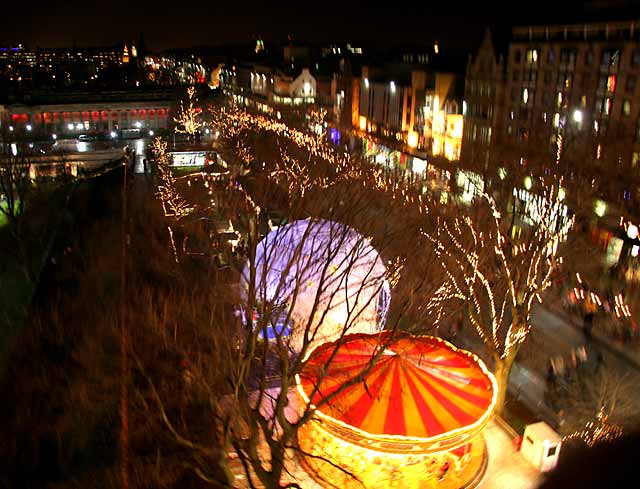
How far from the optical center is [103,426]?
12.3 meters

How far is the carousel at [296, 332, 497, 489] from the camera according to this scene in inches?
430

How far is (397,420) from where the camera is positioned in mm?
11180

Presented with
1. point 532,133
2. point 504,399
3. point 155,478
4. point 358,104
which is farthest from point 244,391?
point 358,104

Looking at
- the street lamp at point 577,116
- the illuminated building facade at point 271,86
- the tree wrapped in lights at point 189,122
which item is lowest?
the tree wrapped in lights at point 189,122

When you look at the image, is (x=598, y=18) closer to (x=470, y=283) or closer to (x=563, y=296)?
(x=563, y=296)

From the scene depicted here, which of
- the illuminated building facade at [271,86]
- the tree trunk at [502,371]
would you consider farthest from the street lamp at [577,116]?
the illuminated building facade at [271,86]

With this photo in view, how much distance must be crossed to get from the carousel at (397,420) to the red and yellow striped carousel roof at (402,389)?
0.07ft

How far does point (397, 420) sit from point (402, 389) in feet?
2.45

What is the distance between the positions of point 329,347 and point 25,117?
80.0 meters

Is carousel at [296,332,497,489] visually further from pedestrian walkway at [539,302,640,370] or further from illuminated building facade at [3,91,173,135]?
illuminated building facade at [3,91,173,135]

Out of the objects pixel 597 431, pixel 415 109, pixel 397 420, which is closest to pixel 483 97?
pixel 415 109

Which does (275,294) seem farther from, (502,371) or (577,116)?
(577,116)

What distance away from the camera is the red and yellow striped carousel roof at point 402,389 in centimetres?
1113

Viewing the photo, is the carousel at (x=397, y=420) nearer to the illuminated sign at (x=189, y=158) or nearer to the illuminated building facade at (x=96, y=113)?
the illuminated sign at (x=189, y=158)
